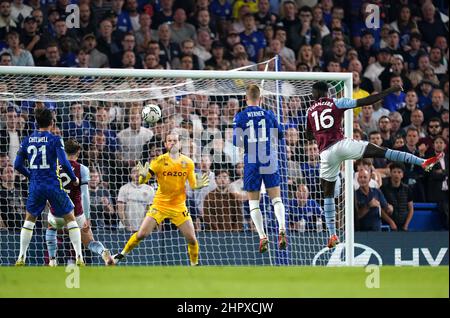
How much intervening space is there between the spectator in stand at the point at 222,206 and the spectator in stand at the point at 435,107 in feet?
14.0

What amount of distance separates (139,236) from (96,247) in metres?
0.53

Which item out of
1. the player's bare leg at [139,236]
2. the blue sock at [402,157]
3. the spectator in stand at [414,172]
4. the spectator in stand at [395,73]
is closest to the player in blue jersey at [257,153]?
the player's bare leg at [139,236]

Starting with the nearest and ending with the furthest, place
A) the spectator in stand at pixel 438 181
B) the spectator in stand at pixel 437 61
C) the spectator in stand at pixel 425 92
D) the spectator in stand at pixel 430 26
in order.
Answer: the spectator in stand at pixel 438 181 → the spectator in stand at pixel 425 92 → the spectator in stand at pixel 437 61 → the spectator in stand at pixel 430 26

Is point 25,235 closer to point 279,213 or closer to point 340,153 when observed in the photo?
point 279,213

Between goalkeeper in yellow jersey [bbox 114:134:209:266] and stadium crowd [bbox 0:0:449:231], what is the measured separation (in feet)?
2.94

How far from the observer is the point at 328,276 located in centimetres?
957

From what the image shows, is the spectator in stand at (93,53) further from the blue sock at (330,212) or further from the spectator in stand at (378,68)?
the blue sock at (330,212)

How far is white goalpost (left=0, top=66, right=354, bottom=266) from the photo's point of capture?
43.2ft

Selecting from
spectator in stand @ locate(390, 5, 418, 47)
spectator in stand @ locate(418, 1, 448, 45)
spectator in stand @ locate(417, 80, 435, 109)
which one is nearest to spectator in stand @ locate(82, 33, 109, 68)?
spectator in stand @ locate(417, 80, 435, 109)

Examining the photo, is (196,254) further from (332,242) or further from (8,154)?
(8,154)

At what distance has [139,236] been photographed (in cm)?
1234

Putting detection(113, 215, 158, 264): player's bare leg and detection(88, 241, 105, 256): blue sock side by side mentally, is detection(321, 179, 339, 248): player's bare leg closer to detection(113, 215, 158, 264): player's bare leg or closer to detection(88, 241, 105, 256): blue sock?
detection(113, 215, 158, 264): player's bare leg

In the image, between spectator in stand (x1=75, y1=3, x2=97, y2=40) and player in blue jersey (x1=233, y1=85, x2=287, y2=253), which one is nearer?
player in blue jersey (x1=233, y1=85, x2=287, y2=253)

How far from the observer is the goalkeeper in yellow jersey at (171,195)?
40.8 ft
